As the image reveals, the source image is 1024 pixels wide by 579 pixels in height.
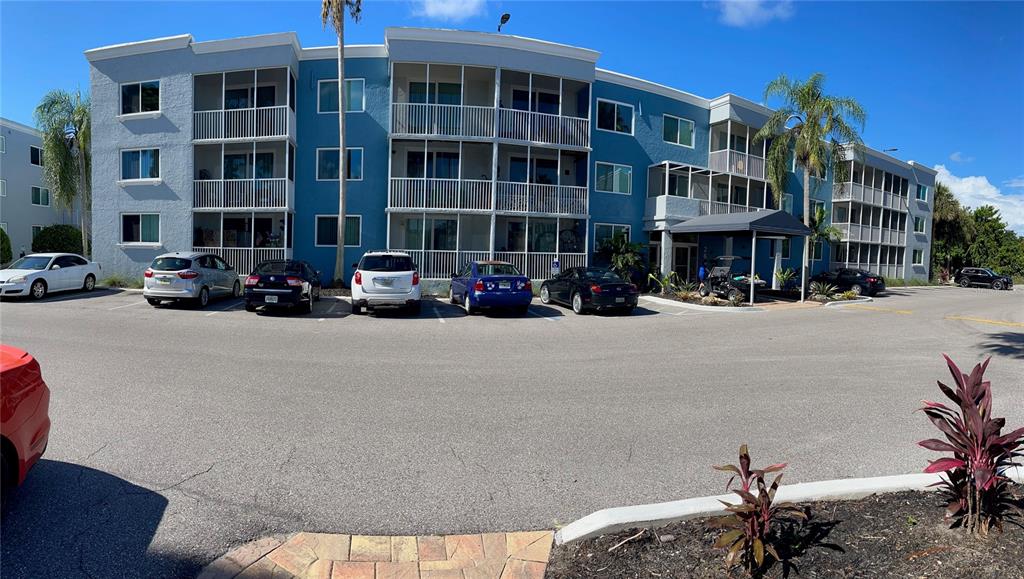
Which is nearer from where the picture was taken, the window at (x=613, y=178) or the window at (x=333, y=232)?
the window at (x=333, y=232)

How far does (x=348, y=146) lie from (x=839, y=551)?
23.0 m

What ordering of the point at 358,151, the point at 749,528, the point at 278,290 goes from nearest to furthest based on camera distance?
the point at 749,528, the point at 278,290, the point at 358,151

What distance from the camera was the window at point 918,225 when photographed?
43.7 m

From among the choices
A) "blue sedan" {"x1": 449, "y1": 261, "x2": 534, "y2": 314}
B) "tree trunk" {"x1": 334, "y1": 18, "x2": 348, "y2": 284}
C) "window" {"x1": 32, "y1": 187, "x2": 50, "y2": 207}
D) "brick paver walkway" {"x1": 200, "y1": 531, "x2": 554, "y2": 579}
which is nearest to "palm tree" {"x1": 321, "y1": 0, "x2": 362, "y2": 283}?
"tree trunk" {"x1": 334, "y1": 18, "x2": 348, "y2": 284}

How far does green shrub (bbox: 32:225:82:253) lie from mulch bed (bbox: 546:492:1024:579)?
141ft

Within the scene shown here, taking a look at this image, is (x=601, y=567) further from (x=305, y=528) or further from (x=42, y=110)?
(x=42, y=110)

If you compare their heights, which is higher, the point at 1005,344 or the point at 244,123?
the point at 244,123

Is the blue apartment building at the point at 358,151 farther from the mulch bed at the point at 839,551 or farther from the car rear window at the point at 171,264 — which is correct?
the mulch bed at the point at 839,551

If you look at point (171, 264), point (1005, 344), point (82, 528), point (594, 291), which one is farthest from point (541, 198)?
point (82, 528)

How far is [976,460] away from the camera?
2.95 meters

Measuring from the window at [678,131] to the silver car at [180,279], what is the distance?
840 inches

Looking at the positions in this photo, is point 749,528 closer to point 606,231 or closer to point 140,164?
point 606,231

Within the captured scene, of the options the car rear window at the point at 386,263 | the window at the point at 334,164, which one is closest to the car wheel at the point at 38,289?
the window at the point at 334,164

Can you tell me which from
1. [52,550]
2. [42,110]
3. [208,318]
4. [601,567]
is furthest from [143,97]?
[601,567]
